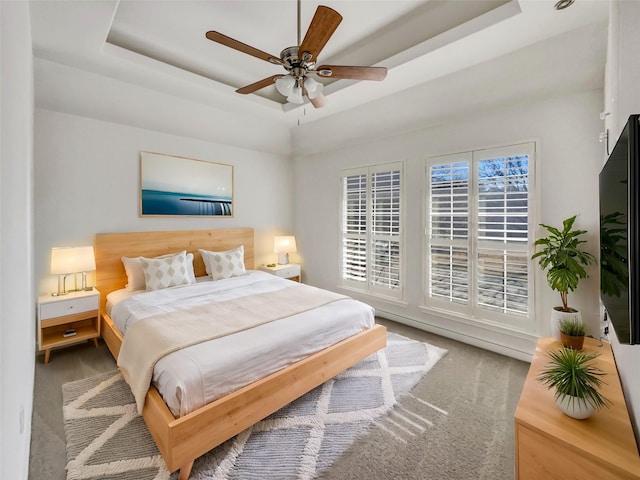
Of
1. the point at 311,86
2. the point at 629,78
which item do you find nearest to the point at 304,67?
the point at 311,86

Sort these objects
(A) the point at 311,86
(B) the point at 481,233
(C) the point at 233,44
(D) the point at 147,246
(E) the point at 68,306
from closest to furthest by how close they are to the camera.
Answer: (C) the point at 233,44 → (A) the point at 311,86 → (E) the point at 68,306 → (B) the point at 481,233 → (D) the point at 147,246

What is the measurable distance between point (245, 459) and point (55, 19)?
10.8 feet

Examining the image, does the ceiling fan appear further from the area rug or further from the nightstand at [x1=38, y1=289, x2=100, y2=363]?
the nightstand at [x1=38, y1=289, x2=100, y2=363]

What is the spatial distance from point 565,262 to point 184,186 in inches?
166

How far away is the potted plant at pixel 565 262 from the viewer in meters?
2.31

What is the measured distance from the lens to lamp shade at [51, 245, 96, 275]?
2.80 m

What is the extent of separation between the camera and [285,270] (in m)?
4.74

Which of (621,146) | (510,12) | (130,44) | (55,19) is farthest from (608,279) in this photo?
(130,44)

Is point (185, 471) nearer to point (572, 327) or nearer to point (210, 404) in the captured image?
point (210, 404)

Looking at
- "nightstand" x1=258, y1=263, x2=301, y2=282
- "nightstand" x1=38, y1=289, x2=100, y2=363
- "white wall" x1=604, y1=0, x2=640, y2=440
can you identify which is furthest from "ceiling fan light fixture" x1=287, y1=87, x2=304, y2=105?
"nightstand" x1=258, y1=263, x2=301, y2=282

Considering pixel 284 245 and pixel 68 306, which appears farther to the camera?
pixel 284 245

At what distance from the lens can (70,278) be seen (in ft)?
10.3

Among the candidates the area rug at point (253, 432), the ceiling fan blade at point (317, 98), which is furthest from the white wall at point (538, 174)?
the ceiling fan blade at point (317, 98)

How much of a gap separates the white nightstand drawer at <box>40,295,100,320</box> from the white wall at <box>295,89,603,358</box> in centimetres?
305
